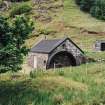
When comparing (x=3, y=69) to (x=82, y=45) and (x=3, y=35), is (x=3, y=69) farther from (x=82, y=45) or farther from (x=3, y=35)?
(x=82, y=45)

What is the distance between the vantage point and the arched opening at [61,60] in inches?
2263

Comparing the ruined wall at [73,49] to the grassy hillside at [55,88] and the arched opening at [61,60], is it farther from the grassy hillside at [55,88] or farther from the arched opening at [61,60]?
the grassy hillside at [55,88]

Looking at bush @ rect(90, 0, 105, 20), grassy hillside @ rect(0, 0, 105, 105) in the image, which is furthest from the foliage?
grassy hillside @ rect(0, 0, 105, 105)

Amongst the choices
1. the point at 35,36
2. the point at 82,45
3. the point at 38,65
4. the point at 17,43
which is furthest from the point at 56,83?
the point at 35,36

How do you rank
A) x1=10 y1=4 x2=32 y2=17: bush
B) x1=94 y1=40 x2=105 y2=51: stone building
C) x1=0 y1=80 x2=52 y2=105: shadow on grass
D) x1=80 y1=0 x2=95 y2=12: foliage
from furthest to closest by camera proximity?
x1=10 y1=4 x2=32 y2=17: bush → x1=80 y1=0 x2=95 y2=12: foliage → x1=94 y1=40 x2=105 y2=51: stone building → x1=0 y1=80 x2=52 y2=105: shadow on grass

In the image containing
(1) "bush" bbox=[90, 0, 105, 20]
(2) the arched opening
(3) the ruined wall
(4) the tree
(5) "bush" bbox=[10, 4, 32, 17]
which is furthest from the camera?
(5) "bush" bbox=[10, 4, 32, 17]

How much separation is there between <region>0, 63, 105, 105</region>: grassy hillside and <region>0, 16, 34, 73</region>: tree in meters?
1.95

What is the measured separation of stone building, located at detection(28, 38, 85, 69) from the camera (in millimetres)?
56959

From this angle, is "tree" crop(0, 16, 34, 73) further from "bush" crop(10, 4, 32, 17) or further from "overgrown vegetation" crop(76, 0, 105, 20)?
"bush" crop(10, 4, 32, 17)

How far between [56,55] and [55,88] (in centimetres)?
2673

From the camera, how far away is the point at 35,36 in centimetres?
9906

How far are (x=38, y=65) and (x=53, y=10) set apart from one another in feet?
186

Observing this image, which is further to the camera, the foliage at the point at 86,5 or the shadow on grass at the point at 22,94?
the foliage at the point at 86,5

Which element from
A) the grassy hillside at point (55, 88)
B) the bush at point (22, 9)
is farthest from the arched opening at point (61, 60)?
the bush at point (22, 9)
